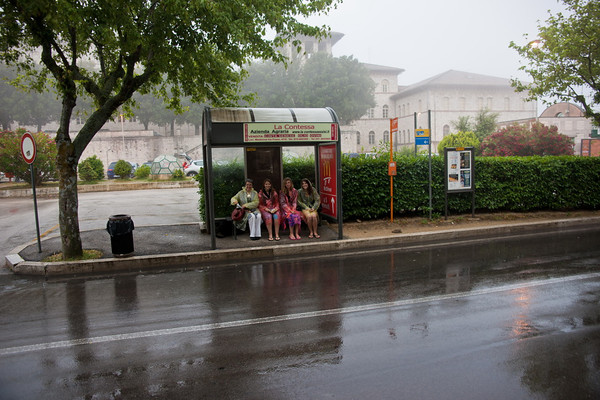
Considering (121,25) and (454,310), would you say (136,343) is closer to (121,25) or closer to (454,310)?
(454,310)

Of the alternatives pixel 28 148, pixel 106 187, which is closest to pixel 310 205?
pixel 28 148

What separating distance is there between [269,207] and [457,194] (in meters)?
5.95

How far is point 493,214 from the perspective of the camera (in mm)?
A: 12852

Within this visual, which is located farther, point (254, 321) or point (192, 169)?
point (192, 169)

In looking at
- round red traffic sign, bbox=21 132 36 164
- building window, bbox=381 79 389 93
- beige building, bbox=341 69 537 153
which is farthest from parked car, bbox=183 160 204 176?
building window, bbox=381 79 389 93

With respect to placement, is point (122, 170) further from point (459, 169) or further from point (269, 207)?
point (459, 169)

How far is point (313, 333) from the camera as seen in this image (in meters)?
4.73

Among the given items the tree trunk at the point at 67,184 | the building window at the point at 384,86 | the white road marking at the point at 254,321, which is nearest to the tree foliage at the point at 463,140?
the white road marking at the point at 254,321

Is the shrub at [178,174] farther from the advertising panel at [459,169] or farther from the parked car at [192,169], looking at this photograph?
the advertising panel at [459,169]

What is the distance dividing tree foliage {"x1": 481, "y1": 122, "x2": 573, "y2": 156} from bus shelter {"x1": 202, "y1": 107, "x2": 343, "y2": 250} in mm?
23885

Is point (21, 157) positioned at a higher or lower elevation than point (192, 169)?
higher

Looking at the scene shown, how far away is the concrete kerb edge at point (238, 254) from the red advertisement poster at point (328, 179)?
137cm

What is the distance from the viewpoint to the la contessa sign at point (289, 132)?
9797 millimetres

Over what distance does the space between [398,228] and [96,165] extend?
1067 inches
